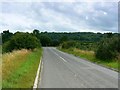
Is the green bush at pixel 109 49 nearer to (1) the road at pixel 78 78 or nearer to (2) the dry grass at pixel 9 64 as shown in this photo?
(1) the road at pixel 78 78

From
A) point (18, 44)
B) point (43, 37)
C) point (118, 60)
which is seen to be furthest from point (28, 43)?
point (43, 37)

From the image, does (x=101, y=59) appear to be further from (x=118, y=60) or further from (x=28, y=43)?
(x=28, y=43)

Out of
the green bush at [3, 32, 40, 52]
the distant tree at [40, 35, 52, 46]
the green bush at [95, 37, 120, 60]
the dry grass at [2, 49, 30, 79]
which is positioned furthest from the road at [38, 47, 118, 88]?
the distant tree at [40, 35, 52, 46]

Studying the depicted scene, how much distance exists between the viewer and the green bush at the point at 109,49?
36.7m

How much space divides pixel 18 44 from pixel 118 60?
3485 cm

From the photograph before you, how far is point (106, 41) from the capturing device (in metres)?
40.4

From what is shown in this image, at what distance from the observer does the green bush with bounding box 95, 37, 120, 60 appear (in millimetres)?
36719

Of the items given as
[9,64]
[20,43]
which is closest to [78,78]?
[9,64]

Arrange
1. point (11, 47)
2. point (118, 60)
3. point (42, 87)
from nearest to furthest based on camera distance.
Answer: point (42, 87), point (118, 60), point (11, 47)

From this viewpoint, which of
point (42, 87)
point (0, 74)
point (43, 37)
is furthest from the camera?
point (43, 37)

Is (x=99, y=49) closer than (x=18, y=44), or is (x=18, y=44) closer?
(x=99, y=49)

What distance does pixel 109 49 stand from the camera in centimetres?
3762

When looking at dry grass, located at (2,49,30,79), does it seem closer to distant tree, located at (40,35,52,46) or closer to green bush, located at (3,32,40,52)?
green bush, located at (3,32,40,52)

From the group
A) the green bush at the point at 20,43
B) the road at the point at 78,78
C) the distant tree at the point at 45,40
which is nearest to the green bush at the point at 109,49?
the road at the point at 78,78
